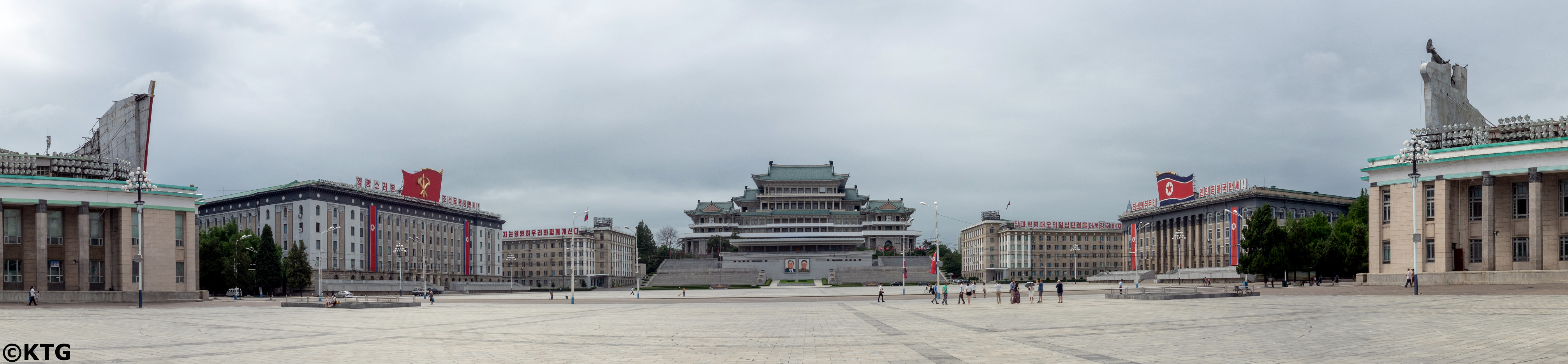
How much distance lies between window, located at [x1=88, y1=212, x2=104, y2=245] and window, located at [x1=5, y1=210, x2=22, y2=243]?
3.42m

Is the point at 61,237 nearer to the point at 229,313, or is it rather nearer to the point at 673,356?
the point at 229,313

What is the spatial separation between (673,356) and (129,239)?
2153 inches

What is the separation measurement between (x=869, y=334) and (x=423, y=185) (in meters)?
108

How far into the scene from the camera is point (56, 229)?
185ft

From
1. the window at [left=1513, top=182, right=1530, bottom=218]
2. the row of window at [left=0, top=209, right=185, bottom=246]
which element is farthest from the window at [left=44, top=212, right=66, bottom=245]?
the window at [left=1513, top=182, right=1530, bottom=218]

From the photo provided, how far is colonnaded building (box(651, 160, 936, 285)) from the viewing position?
13088 centimetres

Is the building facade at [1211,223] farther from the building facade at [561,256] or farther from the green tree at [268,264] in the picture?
the green tree at [268,264]

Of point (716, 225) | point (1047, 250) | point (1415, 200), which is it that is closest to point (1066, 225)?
point (1047, 250)

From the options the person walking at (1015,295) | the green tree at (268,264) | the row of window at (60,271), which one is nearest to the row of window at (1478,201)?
the person walking at (1015,295)

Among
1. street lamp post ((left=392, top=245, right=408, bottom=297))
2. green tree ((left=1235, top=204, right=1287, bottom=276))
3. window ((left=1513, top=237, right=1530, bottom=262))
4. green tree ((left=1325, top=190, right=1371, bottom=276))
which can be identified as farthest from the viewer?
street lamp post ((left=392, top=245, right=408, bottom=297))

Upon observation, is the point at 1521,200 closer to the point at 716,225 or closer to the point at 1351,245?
the point at 1351,245

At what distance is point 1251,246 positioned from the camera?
260 ft

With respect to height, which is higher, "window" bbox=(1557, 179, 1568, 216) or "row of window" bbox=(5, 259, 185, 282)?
"window" bbox=(1557, 179, 1568, 216)

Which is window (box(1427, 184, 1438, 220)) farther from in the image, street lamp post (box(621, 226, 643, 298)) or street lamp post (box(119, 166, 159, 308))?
street lamp post (box(621, 226, 643, 298))
